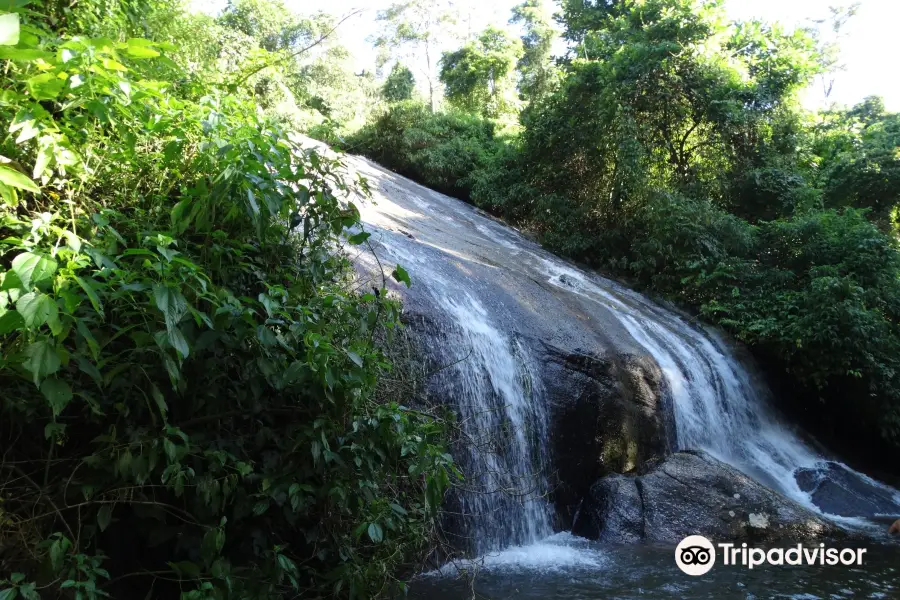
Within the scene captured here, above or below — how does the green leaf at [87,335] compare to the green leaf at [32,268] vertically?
below

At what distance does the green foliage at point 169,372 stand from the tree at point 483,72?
22908 millimetres

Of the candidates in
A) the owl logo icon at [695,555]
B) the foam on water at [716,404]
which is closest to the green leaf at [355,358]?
the owl logo icon at [695,555]

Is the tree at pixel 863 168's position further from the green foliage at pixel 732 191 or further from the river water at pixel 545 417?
the river water at pixel 545 417

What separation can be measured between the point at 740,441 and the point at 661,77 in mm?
7970

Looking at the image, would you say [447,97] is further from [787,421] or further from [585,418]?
[585,418]

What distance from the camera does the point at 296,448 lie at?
2.83 meters

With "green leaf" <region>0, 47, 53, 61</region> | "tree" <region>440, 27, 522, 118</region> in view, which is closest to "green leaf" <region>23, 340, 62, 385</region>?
"green leaf" <region>0, 47, 53, 61</region>

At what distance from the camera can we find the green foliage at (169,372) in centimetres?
230

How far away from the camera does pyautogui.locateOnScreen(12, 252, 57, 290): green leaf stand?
6.40ft

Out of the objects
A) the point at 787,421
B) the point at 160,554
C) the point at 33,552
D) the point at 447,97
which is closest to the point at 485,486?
the point at 160,554

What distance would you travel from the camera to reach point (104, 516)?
2.38m

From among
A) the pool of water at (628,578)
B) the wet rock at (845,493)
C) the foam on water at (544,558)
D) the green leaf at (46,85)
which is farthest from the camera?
the wet rock at (845,493)

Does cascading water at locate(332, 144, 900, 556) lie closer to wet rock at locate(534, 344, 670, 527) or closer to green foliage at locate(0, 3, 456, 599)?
wet rock at locate(534, 344, 670, 527)

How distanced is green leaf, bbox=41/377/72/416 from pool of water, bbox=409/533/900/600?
2895mm
